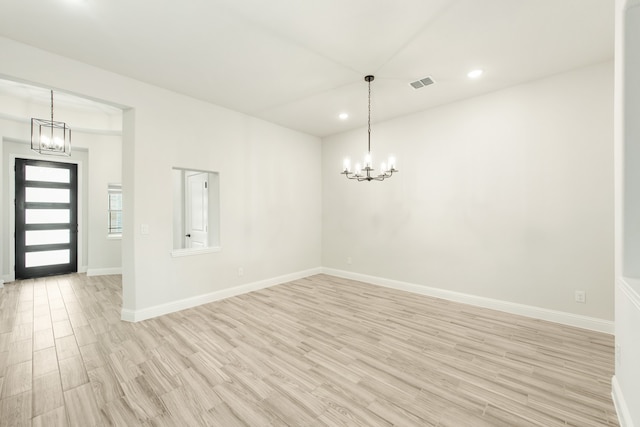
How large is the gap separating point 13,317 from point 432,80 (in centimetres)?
654

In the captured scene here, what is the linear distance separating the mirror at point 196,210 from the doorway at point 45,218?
8.92 ft

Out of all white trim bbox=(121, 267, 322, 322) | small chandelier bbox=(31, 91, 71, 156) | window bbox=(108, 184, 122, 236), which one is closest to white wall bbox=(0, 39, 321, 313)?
white trim bbox=(121, 267, 322, 322)

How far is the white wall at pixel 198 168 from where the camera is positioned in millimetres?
3361

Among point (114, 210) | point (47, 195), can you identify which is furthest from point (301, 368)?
point (47, 195)

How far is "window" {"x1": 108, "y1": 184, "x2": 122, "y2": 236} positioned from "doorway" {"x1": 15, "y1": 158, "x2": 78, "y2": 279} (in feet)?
2.25

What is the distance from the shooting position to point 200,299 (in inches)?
166

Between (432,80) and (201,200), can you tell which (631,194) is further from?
(201,200)

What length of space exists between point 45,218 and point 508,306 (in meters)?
9.15

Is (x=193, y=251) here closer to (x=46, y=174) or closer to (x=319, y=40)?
(x=319, y=40)

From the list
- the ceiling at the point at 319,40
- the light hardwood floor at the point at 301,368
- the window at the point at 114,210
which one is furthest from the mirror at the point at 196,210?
the window at the point at 114,210

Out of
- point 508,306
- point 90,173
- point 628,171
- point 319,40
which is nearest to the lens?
point 628,171

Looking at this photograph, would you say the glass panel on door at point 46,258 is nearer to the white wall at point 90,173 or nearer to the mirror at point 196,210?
the white wall at point 90,173

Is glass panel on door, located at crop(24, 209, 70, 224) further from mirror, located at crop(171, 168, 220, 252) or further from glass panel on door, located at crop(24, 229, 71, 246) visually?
mirror, located at crop(171, 168, 220, 252)

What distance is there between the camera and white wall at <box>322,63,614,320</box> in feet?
10.6
